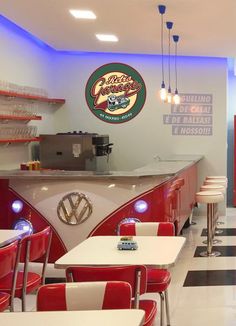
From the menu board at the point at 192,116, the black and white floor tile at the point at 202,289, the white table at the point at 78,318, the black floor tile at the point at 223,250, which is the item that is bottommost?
the black and white floor tile at the point at 202,289

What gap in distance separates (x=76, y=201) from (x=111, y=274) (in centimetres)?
227

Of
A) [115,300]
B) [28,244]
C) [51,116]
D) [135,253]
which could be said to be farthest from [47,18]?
[115,300]

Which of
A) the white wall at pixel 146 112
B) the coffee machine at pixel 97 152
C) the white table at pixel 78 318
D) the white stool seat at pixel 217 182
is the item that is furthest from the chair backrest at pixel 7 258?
the white wall at pixel 146 112

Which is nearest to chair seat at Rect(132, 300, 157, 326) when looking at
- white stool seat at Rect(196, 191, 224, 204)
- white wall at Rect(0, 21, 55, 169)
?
white stool seat at Rect(196, 191, 224, 204)

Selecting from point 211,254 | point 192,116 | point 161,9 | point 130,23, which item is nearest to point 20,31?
point 130,23

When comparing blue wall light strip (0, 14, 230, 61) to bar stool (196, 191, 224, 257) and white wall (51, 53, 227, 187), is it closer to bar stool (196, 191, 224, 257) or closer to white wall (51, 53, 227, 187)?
white wall (51, 53, 227, 187)

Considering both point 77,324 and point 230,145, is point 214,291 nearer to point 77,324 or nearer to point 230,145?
point 77,324

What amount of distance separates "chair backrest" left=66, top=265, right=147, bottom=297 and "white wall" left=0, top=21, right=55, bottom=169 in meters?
3.94

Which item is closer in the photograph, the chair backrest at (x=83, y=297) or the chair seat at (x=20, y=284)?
the chair backrest at (x=83, y=297)

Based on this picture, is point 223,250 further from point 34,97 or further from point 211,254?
point 34,97

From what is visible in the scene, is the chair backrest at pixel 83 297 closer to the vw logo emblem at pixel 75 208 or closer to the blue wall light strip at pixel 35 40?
the vw logo emblem at pixel 75 208

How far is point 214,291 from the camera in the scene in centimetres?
447

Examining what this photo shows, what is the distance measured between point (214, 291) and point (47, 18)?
12.1 feet

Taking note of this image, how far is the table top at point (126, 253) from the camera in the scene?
259cm
